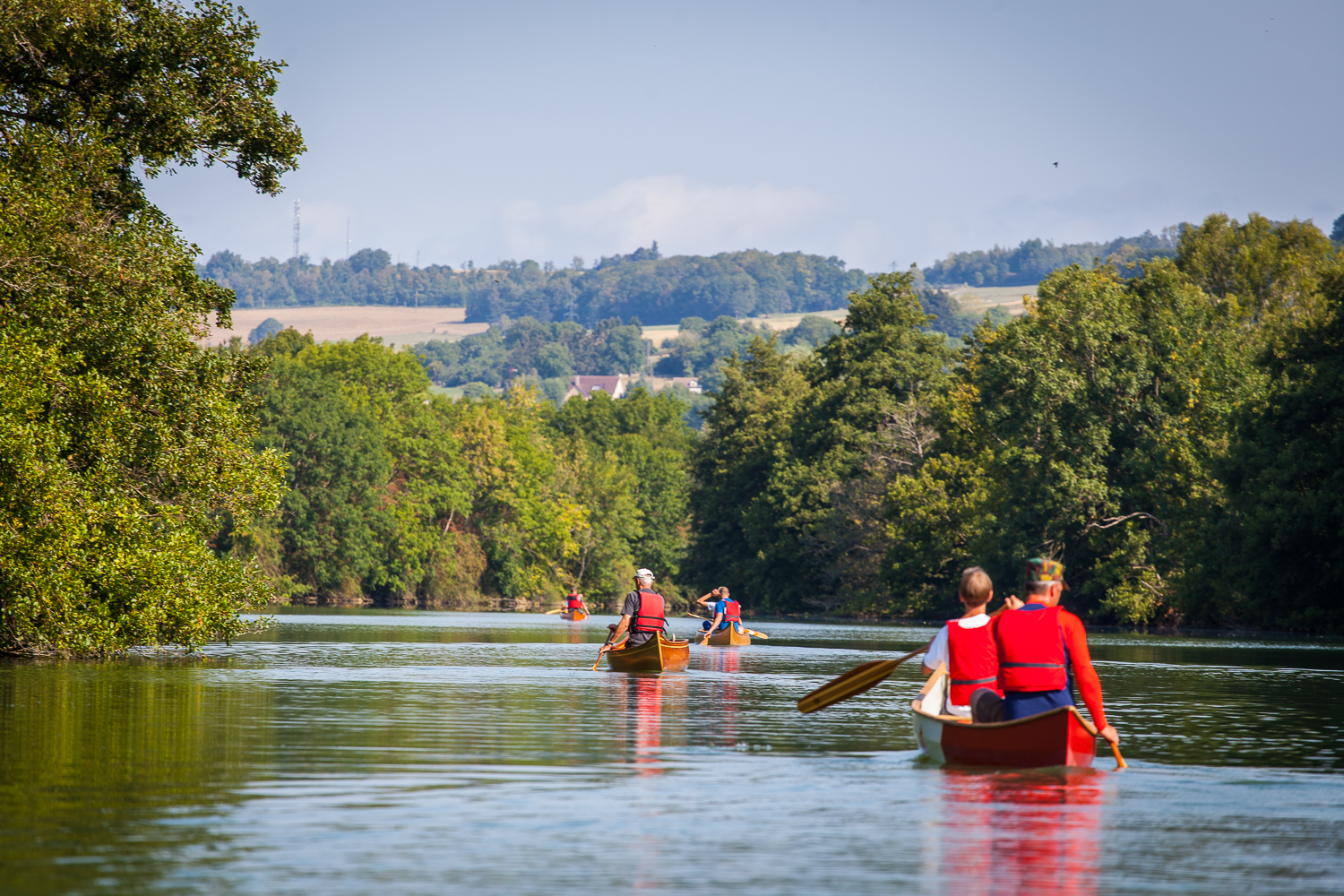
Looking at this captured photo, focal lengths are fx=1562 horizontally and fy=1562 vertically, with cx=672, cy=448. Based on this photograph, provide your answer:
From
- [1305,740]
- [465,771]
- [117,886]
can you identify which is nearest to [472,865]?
[117,886]

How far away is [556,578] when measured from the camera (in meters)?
110

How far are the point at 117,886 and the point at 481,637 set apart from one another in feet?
137

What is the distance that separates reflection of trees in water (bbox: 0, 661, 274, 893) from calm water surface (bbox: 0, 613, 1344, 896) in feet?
0.13

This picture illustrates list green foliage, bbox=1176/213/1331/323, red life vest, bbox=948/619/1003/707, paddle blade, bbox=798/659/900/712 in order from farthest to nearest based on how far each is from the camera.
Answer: green foliage, bbox=1176/213/1331/323 → paddle blade, bbox=798/659/900/712 → red life vest, bbox=948/619/1003/707

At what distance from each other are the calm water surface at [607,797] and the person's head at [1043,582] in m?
1.61

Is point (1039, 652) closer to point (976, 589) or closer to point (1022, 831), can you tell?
point (976, 589)

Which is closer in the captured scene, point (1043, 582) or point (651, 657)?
A: point (1043, 582)

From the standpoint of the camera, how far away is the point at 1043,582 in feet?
43.9

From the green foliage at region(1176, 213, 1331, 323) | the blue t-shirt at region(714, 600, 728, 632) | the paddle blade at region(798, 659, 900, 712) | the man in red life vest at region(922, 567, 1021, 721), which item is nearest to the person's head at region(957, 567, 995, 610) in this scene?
the man in red life vest at region(922, 567, 1021, 721)

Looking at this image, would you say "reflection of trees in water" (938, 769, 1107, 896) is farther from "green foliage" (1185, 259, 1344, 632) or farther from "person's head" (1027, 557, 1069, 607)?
"green foliage" (1185, 259, 1344, 632)

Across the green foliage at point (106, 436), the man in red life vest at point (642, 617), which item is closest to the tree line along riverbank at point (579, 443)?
the green foliage at point (106, 436)

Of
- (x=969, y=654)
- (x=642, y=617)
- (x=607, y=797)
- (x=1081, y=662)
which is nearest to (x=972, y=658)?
(x=969, y=654)

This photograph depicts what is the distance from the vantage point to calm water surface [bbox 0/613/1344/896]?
924 cm

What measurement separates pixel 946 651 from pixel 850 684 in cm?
281
